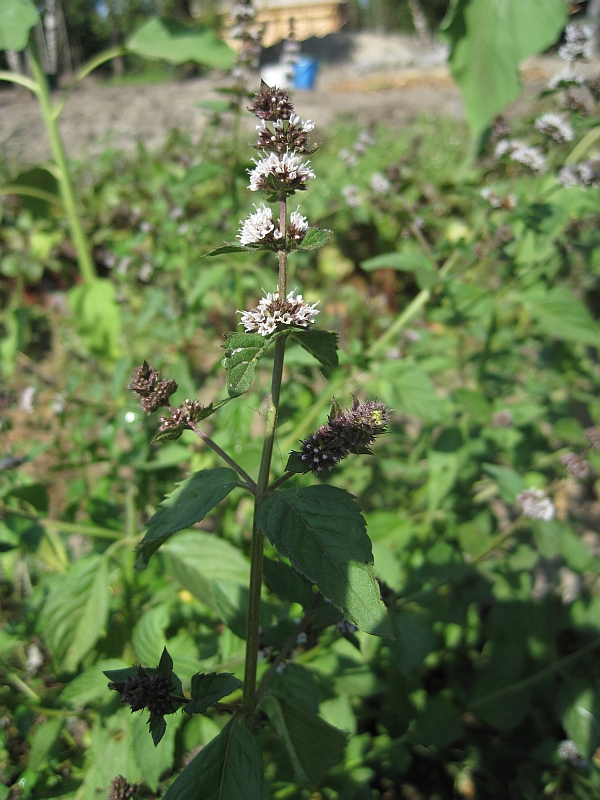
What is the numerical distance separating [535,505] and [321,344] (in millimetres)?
1222

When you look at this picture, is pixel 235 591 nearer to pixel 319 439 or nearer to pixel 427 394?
pixel 319 439

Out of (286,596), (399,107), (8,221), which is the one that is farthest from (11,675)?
(399,107)

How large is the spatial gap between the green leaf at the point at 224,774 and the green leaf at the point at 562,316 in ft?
4.66

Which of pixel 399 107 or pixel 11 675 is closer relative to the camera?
pixel 11 675

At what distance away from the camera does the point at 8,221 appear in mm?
4531

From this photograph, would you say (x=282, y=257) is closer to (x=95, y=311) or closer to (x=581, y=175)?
(x=581, y=175)

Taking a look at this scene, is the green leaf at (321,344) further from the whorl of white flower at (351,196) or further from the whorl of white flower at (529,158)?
the whorl of white flower at (351,196)

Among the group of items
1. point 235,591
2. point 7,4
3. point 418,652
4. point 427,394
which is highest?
point 7,4

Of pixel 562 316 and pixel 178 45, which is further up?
pixel 178 45

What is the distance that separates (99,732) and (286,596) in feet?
2.23

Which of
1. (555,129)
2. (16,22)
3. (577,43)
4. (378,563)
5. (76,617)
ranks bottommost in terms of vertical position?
(76,617)

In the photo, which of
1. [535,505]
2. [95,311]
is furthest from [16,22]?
[535,505]

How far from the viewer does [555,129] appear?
71.0 inches

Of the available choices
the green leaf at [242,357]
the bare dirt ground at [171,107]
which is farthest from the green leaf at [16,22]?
the bare dirt ground at [171,107]
